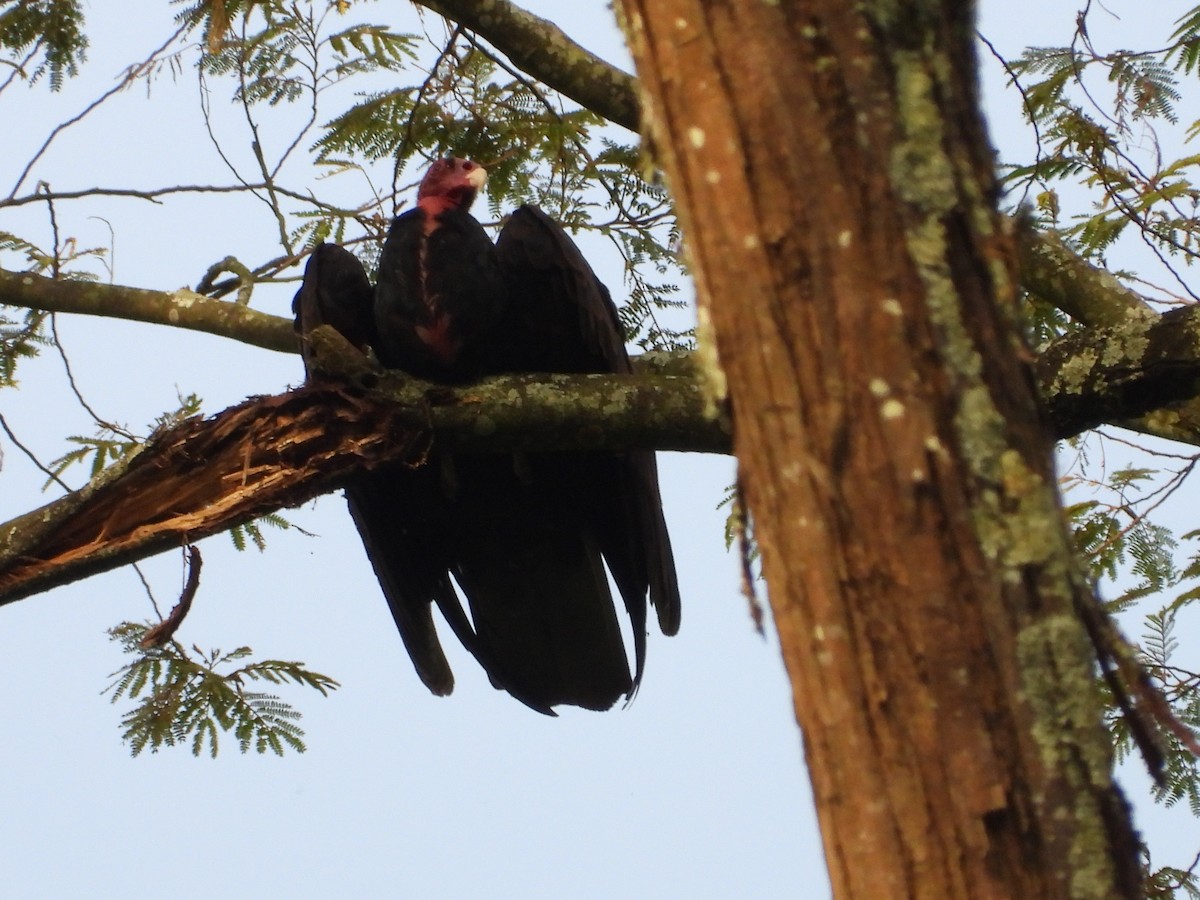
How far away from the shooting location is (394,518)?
339 centimetres

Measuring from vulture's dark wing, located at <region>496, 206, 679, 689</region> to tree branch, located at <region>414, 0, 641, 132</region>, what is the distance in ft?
1.01

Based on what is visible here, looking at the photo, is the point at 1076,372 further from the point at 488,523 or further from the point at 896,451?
the point at 488,523

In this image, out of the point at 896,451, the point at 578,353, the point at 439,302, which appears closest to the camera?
the point at 896,451

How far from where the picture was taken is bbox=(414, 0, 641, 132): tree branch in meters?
3.18

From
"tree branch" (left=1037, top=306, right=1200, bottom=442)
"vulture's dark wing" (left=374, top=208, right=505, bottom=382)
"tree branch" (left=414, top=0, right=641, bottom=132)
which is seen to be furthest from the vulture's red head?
"tree branch" (left=1037, top=306, right=1200, bottom=442)

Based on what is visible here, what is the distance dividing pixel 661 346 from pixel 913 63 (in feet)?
8.31

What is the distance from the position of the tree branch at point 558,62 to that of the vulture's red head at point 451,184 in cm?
42

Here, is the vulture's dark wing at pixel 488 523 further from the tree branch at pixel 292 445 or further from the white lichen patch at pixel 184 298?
the white lichen patch at pixel 184 298

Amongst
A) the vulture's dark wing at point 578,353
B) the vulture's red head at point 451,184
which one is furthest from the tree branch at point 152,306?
the vulture's dark wing at point 578,353

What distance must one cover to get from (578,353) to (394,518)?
652 millimetres

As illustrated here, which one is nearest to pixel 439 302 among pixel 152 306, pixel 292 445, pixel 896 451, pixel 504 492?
pixel 504 492

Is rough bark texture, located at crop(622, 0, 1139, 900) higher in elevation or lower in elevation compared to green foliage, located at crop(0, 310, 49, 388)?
lower

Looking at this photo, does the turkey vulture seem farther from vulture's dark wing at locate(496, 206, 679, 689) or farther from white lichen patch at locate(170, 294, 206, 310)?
white lichen patch at locate(170, 294, 206, 310)

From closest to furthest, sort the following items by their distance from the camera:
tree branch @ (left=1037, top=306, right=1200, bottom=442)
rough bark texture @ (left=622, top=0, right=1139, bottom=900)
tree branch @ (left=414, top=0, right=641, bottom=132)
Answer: rough bark texture @ (left=622, top=0, right=1139, bottom=900) < tree branch @ (left=1037, top=306, right=1200, bottom=442) < tree branch @ (left=414, top=0, right=641, bottom=132)
